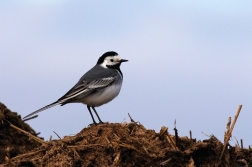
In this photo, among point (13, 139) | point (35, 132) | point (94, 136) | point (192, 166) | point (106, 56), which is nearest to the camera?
point (192, 166)

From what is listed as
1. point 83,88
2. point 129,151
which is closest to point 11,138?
point 83,88

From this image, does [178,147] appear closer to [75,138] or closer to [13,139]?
[75,138]

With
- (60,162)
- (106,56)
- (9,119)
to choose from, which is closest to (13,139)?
(9,119)

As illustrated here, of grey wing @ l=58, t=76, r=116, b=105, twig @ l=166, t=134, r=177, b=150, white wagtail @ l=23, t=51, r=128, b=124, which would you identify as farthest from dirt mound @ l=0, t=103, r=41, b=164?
twig @ l=166, t=134, r=177, b=150

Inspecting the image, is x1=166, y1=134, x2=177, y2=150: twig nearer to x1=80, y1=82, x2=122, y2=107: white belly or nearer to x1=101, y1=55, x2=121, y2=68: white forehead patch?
x1=80, y1=82, x2=122, y2=107: white belly

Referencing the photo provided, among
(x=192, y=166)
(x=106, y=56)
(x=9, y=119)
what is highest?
(x=106, y=56)

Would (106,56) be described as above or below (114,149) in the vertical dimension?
above

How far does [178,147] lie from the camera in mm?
10820

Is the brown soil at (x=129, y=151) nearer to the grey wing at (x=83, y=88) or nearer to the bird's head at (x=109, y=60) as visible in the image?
the grey wing at (x=83, y=88)

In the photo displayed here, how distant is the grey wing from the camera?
16.7 meters

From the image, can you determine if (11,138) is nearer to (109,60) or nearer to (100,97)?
(100,97)

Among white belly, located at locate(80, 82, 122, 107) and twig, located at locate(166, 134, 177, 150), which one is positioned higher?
white belly, located at locate(80, 82, 122, 107)

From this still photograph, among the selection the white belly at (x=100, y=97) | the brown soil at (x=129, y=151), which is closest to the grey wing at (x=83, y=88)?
the white belly at (x=100, y=97)

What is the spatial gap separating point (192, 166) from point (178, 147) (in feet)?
1.55
